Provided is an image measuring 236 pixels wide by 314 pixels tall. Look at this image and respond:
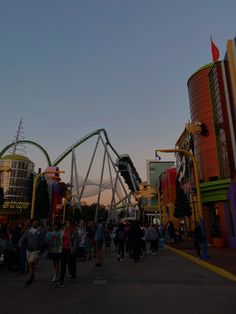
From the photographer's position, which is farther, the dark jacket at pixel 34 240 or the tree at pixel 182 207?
the tree at pixel 182 207

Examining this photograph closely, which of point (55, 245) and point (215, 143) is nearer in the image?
point (55, 245)

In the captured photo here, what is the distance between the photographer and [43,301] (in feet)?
20.8

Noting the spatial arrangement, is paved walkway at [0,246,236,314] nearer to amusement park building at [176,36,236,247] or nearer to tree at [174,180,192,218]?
amusement park building at [176,36,236,247]

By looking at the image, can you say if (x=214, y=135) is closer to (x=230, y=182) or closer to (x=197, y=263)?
(x=230, y=182)

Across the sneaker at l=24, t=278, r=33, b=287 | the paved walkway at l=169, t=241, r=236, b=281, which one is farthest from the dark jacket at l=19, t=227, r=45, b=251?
the paved walkway at l=169, t=241, r=236, b=281

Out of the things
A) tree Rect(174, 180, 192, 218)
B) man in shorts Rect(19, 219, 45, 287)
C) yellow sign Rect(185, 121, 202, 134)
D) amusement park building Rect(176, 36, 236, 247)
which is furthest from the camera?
tree Rect(174, 180, 192, 218)

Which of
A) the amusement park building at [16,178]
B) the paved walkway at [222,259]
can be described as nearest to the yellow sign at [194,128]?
the paved walkway at [222,259]

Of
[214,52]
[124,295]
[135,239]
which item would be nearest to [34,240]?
[124,295]

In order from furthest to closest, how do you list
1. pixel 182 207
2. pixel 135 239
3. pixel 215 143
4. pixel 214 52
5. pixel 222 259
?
pixel 182 207
pixel 214 52
pixel 215 143
pixel 135 239
pixel 222 259

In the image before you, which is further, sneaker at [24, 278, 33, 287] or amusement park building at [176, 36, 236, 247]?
amusement park building at [176, 36, 236, 247]

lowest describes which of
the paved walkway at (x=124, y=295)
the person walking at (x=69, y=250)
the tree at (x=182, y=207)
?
the paved walkway at (x=124, y=295)

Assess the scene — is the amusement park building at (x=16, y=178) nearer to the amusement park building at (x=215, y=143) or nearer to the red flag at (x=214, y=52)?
the amusement park building at (x=215, y=143)

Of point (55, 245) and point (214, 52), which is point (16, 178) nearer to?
point (214, 52)

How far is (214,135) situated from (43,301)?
74.3ft
